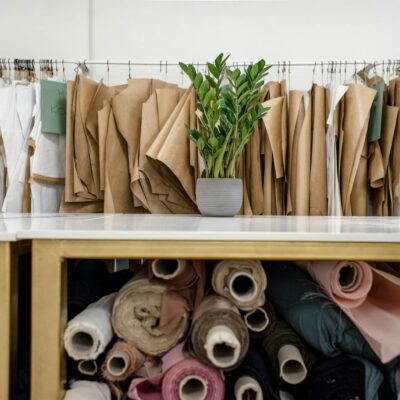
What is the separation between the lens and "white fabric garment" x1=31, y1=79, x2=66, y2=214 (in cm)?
155

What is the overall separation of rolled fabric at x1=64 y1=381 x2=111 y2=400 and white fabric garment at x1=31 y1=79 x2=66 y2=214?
103 cm

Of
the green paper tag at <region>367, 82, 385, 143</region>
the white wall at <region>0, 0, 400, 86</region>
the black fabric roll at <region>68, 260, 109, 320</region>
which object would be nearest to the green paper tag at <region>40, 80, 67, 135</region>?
the white wall at <region>0, 0, 400, 86</region>

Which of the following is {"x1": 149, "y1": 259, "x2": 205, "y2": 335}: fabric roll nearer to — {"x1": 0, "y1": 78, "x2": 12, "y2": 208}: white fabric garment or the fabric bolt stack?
the fabric bolt stack

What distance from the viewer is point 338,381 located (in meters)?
0.61

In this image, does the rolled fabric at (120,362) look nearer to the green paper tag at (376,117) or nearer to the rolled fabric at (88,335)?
the rolled fabric at (88,335)

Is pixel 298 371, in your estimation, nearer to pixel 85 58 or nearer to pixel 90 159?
pixel 90 159

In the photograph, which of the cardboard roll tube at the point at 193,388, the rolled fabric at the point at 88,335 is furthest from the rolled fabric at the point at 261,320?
the rolled fabric at the point at 88,335

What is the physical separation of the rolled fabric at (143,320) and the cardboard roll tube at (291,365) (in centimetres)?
15

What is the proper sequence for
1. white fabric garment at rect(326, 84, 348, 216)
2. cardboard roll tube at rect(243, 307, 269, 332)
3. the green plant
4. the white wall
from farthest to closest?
the white wall
white fabric garment at rect(326, 84, 348, 216)
the green plant
cardboard roll tube at rect(243, 307, 269, 332)

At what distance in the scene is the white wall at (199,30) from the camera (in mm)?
1898

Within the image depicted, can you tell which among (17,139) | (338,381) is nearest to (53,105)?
(17,139)

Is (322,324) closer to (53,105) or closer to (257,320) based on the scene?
(257,320)

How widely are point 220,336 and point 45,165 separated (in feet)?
3.98

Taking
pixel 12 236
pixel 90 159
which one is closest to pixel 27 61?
pixel 90 159
